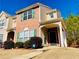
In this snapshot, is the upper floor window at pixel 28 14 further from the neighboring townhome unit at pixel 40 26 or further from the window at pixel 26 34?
the window at pixel 26 34

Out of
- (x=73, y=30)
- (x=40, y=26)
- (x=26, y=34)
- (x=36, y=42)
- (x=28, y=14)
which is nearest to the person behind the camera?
(x=36, y=42)

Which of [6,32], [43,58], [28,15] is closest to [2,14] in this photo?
[6,32]

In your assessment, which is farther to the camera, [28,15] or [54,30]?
[28,15]

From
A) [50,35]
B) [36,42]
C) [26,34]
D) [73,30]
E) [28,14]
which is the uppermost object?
[28,14]

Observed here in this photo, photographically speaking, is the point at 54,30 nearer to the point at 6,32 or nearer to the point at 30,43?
the point at 30,43

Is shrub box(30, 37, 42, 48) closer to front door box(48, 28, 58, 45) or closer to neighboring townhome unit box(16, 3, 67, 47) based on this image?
neighboring townhome unit box(16, 3, 67, 47)

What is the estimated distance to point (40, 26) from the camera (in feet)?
65.9

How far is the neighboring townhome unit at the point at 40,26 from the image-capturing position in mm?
20091

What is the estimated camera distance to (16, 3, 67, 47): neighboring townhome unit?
20091 mm

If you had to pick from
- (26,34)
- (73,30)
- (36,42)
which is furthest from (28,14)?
(73,30)

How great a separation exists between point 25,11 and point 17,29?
3.82 metres

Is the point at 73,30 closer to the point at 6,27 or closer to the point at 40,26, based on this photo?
the point at 40,26

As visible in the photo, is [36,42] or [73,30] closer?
[36,42]

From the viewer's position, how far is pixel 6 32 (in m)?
27.5
